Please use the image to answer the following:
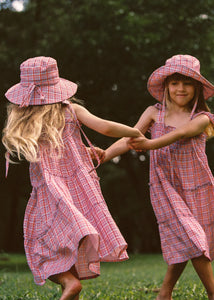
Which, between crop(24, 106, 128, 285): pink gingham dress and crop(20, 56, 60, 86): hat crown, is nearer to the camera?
crop(24, 106, 128, 285): pink gingham dress

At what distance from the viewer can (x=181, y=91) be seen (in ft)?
16.3

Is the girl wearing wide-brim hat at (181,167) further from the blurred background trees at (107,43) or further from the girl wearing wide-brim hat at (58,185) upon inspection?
the blurred background trees at (107,43)

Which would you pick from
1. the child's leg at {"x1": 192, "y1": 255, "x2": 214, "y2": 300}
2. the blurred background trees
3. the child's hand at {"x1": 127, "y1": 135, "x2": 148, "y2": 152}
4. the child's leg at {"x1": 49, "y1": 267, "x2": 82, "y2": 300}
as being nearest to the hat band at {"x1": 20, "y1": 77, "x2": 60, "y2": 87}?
the child's hand at {"x1": 127, "y1": 135, "x2": 148, "y2": 152}

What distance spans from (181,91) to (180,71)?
0.19 metres

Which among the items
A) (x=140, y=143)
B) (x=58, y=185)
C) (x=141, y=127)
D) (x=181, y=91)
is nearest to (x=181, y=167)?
(x=140, y=143)

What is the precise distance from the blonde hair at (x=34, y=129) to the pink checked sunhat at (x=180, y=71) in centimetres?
118

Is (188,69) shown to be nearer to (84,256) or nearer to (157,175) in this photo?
(157,175)

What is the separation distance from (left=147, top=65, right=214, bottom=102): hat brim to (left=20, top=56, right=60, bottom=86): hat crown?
1.17 m

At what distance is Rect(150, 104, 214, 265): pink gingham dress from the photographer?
466 centimetres

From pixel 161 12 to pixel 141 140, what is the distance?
1142 cm

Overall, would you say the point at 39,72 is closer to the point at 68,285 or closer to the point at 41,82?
the point at 41,82

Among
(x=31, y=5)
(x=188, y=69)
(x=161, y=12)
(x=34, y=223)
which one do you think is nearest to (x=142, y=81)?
(x=161, y=12)

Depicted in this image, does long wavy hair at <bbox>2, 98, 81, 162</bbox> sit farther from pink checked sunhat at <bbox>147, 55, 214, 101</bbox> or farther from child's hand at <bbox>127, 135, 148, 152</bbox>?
pink checked sunhat at <bbox>147, 55, 214, 101</bbox>

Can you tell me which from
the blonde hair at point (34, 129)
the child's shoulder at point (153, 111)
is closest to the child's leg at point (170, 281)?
the child's shoulder at point (153, 111)
